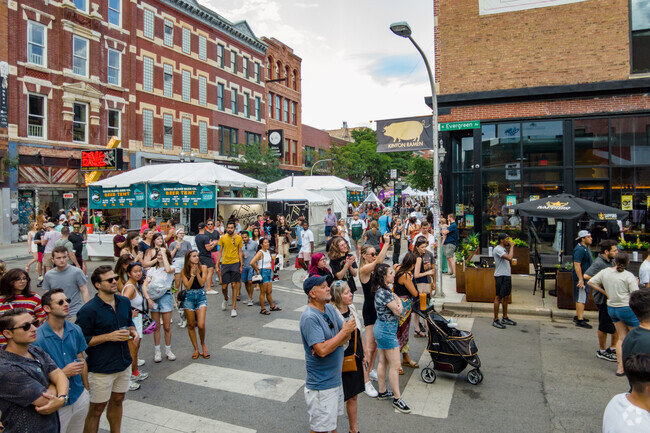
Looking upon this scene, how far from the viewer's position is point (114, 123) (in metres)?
26.9

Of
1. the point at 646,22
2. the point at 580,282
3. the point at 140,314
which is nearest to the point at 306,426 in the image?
the point at 140,314

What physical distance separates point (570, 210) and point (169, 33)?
96.7 feet

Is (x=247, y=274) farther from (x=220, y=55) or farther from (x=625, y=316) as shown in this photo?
(x=220, y=55)

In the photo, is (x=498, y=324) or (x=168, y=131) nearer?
(x=498, y=324)

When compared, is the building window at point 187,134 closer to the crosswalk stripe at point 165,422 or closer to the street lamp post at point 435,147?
the street lamp post at point 435,147

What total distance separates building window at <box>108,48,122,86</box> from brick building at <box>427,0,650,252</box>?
810 inches

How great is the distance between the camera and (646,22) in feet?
45.1

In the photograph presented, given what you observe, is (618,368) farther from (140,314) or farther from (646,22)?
(646,22)

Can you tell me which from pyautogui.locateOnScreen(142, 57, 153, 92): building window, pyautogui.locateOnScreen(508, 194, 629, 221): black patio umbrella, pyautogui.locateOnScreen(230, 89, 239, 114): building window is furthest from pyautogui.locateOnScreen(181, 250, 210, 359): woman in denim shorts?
pyautogui.locateOnScreen(230, 89, 239, 114): building window

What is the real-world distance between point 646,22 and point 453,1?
6099 mm

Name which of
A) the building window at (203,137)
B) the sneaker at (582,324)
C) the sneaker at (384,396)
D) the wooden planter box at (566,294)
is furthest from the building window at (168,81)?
the sneaker at (384,396)

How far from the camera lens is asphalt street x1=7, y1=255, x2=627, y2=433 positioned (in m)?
4.83

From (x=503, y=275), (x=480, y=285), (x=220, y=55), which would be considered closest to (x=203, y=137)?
(x=220, y=55)

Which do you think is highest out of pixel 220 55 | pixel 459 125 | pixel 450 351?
pixel 220 55
